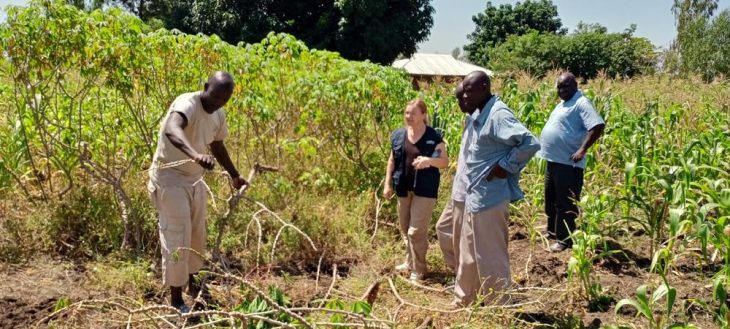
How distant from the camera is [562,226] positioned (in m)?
5.34

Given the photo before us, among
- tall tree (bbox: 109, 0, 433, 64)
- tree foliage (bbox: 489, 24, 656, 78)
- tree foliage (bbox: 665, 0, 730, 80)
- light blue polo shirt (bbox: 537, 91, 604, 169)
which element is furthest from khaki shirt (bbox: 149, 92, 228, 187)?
tree foliage (bbox: 665, 0, 730, 80)

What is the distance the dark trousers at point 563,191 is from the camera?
5.18 metres

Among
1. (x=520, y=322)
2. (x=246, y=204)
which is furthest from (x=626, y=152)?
(x=246, y=204)

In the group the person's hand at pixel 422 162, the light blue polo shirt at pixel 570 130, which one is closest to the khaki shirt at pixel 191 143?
the person's hand at pixel 422 162

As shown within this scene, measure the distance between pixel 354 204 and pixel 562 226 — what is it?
191 centimetres

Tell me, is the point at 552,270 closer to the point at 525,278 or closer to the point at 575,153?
the point at 525,278

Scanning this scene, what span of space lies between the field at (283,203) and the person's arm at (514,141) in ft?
2.54

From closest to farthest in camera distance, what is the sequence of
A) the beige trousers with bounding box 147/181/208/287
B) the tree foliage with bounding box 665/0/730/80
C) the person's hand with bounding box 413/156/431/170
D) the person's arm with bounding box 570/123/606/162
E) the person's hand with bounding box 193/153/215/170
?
the person's hand with bounding box 193/153/215/170, the beige trousers with bounding box 147/181/208/287, the person's hand with bounding box 413/156/431/170, the person's arm with bounding box 570/123/606/162, the tree foliage with bounding box 665/0/730/80

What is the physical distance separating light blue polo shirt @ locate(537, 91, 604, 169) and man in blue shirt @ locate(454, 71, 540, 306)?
1.73m

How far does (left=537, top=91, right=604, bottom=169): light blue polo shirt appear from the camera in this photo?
201 inches

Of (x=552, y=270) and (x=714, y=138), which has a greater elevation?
(x=714, y=138)

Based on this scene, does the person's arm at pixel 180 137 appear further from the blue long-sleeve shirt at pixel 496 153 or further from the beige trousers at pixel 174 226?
the blue long-sleeve shirt at pixel 496 153

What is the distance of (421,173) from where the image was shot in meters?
4.44

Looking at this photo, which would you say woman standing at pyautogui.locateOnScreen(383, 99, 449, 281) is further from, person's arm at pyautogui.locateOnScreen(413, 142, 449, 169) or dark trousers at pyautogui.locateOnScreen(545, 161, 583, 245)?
dark trousers at pyautogui.locateOnScreen(545, 161, 583, 245)
